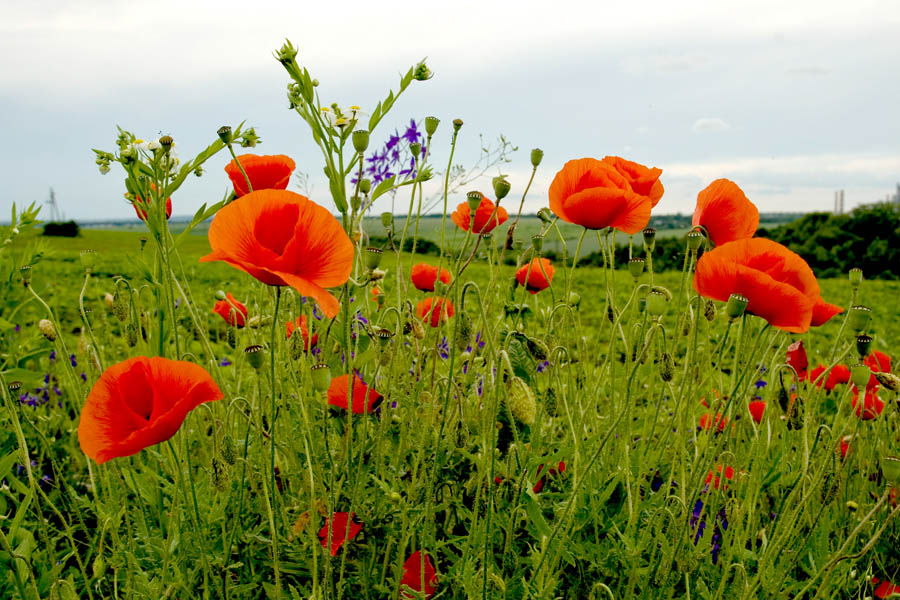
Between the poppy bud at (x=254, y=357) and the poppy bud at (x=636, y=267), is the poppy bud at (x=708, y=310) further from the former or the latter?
the poppy bud at (x=254, y=357)

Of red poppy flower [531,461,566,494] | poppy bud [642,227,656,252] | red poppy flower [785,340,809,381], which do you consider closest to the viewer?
poppy bud [642,227,656,252]

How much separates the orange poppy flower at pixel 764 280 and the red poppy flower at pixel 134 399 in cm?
84

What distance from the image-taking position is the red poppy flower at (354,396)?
1343 mm

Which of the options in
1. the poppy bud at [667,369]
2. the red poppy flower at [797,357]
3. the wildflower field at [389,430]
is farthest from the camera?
the red poppy flower at [797,357]

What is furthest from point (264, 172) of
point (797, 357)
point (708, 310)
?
point (797, 357)

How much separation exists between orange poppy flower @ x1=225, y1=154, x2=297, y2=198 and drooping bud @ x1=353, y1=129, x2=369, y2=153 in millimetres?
255

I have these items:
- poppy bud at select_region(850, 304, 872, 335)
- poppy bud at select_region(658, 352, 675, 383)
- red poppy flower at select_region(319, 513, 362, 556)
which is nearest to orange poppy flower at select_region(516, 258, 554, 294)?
poppy bud at select_region(658, 352, 675, 383)

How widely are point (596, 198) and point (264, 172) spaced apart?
69cm

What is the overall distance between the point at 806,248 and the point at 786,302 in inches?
529

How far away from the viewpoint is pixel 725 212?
52.3 inches

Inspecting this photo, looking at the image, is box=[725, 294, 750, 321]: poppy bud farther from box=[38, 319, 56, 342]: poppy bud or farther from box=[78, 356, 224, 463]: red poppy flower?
box=[38, 319, 56, 342]: poppy bud

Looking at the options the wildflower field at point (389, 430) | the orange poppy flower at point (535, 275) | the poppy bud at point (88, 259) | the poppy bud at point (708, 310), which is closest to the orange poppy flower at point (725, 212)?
the wildflower field at point (389, 430)

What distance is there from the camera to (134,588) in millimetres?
1253

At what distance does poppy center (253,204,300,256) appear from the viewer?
36.8 inches
